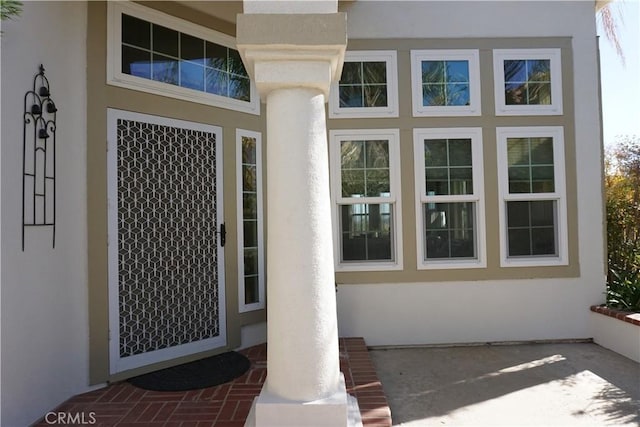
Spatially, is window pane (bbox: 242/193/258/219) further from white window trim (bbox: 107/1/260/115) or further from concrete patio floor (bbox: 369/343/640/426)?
concrete patio floor (bbox: 369/343/640/426)

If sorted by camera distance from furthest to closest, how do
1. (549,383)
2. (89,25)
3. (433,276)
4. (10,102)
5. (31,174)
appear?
(433,276)
(549,383)
(89,25)
(31,174)
(10,102)

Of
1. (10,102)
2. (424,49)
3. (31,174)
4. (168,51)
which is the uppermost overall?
(424,49)

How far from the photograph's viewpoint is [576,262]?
4887 millimetres

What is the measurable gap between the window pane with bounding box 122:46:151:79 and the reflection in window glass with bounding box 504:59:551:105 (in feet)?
13.5

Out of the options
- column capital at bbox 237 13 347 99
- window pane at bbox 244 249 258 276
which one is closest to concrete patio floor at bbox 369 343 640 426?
window pane at bbox 244 249 258 276

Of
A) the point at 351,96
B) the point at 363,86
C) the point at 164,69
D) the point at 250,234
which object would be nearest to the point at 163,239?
the point at 250,234

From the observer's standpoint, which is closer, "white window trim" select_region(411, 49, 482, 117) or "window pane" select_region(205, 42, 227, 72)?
"window pane" select_region(205, 42, 227, 72)

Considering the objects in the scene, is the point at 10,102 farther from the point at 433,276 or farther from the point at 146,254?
the point at 433,276

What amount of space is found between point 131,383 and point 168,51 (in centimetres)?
309

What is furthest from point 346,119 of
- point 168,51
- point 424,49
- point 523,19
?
point 523,19

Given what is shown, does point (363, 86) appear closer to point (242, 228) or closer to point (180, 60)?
point (180, 60)

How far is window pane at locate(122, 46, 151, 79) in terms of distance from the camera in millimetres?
3625

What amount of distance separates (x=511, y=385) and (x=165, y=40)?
15.1 feet

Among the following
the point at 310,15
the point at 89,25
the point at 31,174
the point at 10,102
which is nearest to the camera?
the point at 310,15
